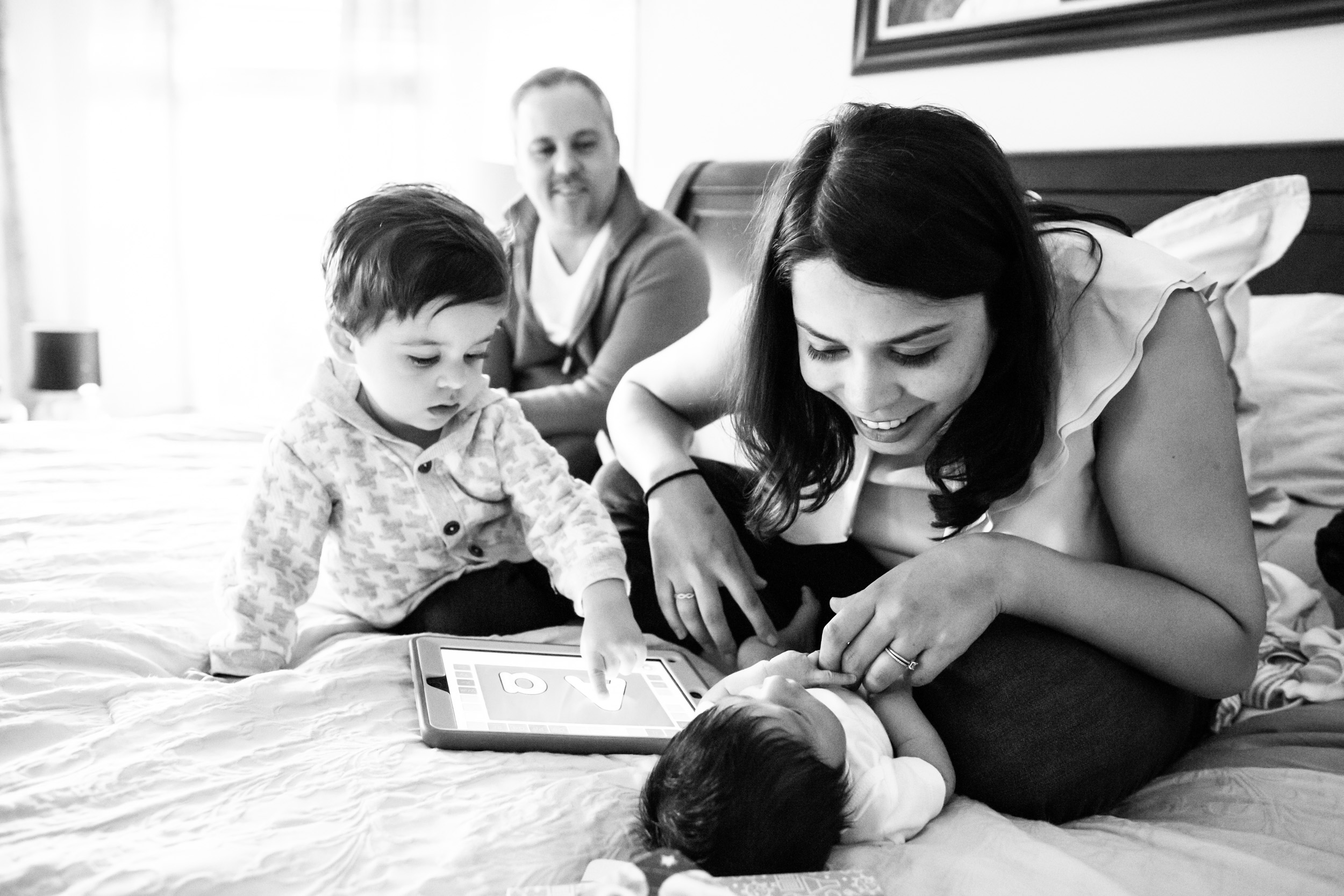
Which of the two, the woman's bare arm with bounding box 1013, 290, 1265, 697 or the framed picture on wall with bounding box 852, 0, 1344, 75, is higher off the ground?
the framed picture on wall with bounding box 852, 0, 1344, 75

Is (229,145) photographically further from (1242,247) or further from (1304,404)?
(1304,404)

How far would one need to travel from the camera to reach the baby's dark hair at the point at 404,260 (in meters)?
1.24

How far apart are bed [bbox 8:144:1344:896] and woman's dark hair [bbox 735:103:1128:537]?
0.35m

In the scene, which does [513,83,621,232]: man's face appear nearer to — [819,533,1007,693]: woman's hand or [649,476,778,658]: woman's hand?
[649,476,778,658]: woman's hand

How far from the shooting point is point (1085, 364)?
1.06 m

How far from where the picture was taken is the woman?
3.24ft

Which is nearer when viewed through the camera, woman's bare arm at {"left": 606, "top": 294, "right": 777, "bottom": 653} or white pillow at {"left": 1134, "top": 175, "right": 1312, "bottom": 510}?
woman's bare arm at {"left": 606, "top": 294, "right": 777, "bottom": 653}

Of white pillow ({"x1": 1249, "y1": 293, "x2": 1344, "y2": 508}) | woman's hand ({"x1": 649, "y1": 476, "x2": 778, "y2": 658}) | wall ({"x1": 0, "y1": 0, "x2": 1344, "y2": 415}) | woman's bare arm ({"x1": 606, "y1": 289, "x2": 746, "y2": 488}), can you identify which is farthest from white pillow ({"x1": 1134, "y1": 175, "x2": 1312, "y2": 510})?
wall ({"x1": 0, "y1": 0, "x2": 1344, "y2": 415})

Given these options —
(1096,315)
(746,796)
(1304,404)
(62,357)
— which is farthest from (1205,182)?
(62,357)

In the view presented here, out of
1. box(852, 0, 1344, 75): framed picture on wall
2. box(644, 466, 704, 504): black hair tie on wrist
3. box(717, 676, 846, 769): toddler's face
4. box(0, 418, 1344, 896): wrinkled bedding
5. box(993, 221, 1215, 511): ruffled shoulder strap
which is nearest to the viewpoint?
box(0, 418, 1344, 896): wrinkled bedding

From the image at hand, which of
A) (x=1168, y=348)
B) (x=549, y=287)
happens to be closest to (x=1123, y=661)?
(x=1168, y=348)

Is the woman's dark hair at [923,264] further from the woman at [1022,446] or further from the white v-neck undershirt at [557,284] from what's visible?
the white v-neck undershirt at [557,284]

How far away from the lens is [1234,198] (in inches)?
66.0

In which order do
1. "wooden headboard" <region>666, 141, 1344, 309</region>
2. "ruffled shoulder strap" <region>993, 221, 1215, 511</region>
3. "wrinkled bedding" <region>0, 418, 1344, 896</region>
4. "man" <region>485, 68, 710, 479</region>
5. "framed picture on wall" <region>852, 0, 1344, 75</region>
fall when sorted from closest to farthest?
"wrinkled bedding" <region>0, 418, 1344, 896</region>
"ruffled shoulder strap" <region>993, 221, 1215, 511</region>
"wooden headboard" <region>666, 141, 1344, 309</region>
"framed picture on wall" <region>852, 0, 1344, 75</region>
"man" <region>485, 68, 710, 479</region>
